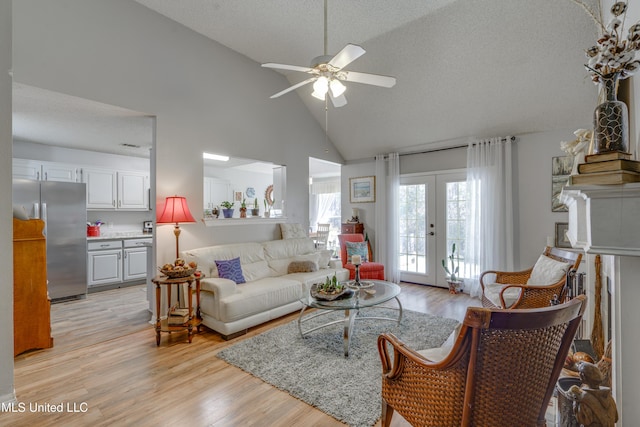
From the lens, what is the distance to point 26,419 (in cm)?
184

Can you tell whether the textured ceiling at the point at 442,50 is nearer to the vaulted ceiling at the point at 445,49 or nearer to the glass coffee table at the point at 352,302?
the vaulted ceiling at the point at 445,49

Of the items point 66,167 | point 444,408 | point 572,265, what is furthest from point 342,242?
point 66,167

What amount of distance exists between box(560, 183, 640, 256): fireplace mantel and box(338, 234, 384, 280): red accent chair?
137 inches

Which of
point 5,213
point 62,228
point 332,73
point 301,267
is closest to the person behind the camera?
point 5,213

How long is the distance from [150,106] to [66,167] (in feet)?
8.98

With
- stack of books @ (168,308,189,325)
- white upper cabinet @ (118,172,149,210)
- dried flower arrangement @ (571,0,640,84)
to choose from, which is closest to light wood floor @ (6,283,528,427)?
stack of books @ (168,308,189,325)

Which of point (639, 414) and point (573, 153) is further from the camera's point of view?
point (573, 153)

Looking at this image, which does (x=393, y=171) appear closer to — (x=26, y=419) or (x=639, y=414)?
(x=639, y=414)

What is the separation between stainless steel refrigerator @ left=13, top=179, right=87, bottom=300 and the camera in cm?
408

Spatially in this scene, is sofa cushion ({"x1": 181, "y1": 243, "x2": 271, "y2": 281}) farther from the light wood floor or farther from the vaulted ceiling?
the vaulted ceiling

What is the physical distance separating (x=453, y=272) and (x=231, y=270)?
3.58m

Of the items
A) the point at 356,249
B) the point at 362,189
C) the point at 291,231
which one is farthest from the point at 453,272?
the point at 291,231

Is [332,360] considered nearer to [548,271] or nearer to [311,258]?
[311,258]

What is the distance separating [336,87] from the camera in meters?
2.57
